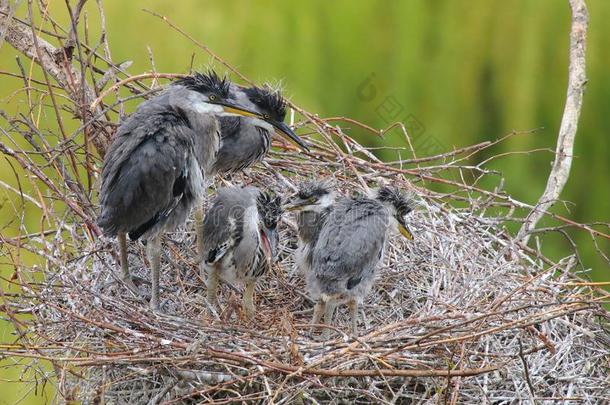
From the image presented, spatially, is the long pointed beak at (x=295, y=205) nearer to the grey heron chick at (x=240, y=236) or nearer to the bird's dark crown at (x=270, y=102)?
the grey heron chick at (x=240, y=236)

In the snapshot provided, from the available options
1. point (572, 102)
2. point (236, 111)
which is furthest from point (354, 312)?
point (572, 102)

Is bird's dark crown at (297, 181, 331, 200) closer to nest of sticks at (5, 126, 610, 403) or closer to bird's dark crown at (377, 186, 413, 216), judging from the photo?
bird's dark crown at (377, 186, 413, 216)

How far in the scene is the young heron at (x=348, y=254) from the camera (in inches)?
109

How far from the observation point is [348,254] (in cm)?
276

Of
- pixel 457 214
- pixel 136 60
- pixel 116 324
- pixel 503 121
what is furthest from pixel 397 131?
pixel 116 324

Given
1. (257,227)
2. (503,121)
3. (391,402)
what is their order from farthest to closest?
1. (503,121)
2. (257,227)
3. (391,402)

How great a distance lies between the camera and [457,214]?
336cm

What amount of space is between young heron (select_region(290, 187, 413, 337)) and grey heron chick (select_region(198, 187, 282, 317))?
15 cm

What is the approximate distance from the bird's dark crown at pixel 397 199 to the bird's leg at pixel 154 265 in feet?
2.25

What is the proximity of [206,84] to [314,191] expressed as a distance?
46 centimetres

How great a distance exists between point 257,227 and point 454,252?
707mm

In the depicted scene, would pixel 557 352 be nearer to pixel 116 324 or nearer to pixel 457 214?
pixel 457 214

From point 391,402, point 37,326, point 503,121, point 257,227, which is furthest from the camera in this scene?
point 503,121

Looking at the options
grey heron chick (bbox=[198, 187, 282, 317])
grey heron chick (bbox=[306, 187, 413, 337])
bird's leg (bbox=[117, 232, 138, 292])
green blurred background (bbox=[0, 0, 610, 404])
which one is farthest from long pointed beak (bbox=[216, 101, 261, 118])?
green blurred background (bbox=[0, 0, 610, 404])
